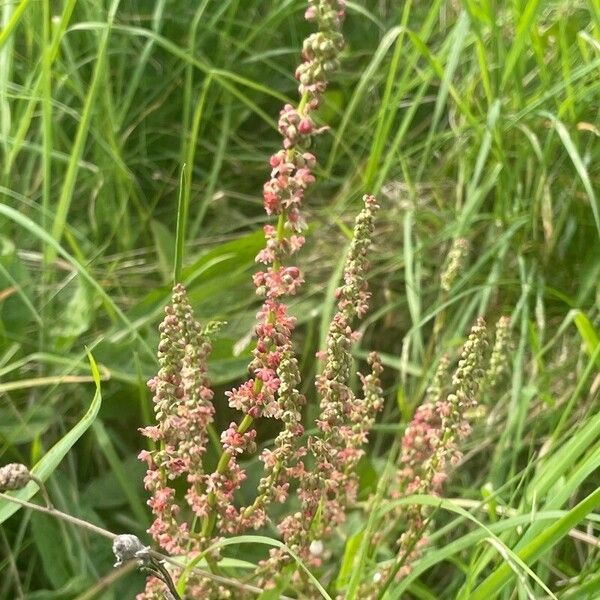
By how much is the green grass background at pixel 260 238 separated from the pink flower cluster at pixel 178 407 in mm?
231

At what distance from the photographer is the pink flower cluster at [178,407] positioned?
757mm

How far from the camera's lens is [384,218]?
164 cm

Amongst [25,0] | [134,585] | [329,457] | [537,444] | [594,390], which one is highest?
[25,0]

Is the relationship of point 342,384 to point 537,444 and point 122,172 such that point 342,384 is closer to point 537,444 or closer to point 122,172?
point 537,444

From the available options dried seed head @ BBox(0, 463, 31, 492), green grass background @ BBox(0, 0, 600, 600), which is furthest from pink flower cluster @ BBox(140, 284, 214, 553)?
green grass background @ BBox(0, 0, 600, 600)

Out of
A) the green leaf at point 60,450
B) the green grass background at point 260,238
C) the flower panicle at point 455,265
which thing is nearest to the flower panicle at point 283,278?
the green leaf at point 60,450

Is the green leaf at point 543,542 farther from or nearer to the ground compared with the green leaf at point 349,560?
farther from the ground

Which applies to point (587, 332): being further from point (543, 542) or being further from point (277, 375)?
point (277, 375)

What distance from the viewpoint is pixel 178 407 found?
78cm

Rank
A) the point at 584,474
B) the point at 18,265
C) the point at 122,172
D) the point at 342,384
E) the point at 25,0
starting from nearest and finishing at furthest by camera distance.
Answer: the point at 342,384 → the point at 584,474 → the point at 25,0 → the point at 18,265 → the point at 122,172

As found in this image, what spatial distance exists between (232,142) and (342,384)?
1.11 m

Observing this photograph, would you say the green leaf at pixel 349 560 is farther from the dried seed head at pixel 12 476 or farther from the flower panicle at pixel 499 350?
the dried seed head at pixel 12 476

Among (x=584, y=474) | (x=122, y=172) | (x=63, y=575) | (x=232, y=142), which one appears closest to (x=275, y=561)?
(x=584, y=474)

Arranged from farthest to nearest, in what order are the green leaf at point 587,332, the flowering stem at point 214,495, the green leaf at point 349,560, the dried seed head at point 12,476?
1. the green leaf at point 587,332
2. the green leaf at point 349,560
3. the flowering stem at point 214,495
4. the dried seed head at point 12,476
